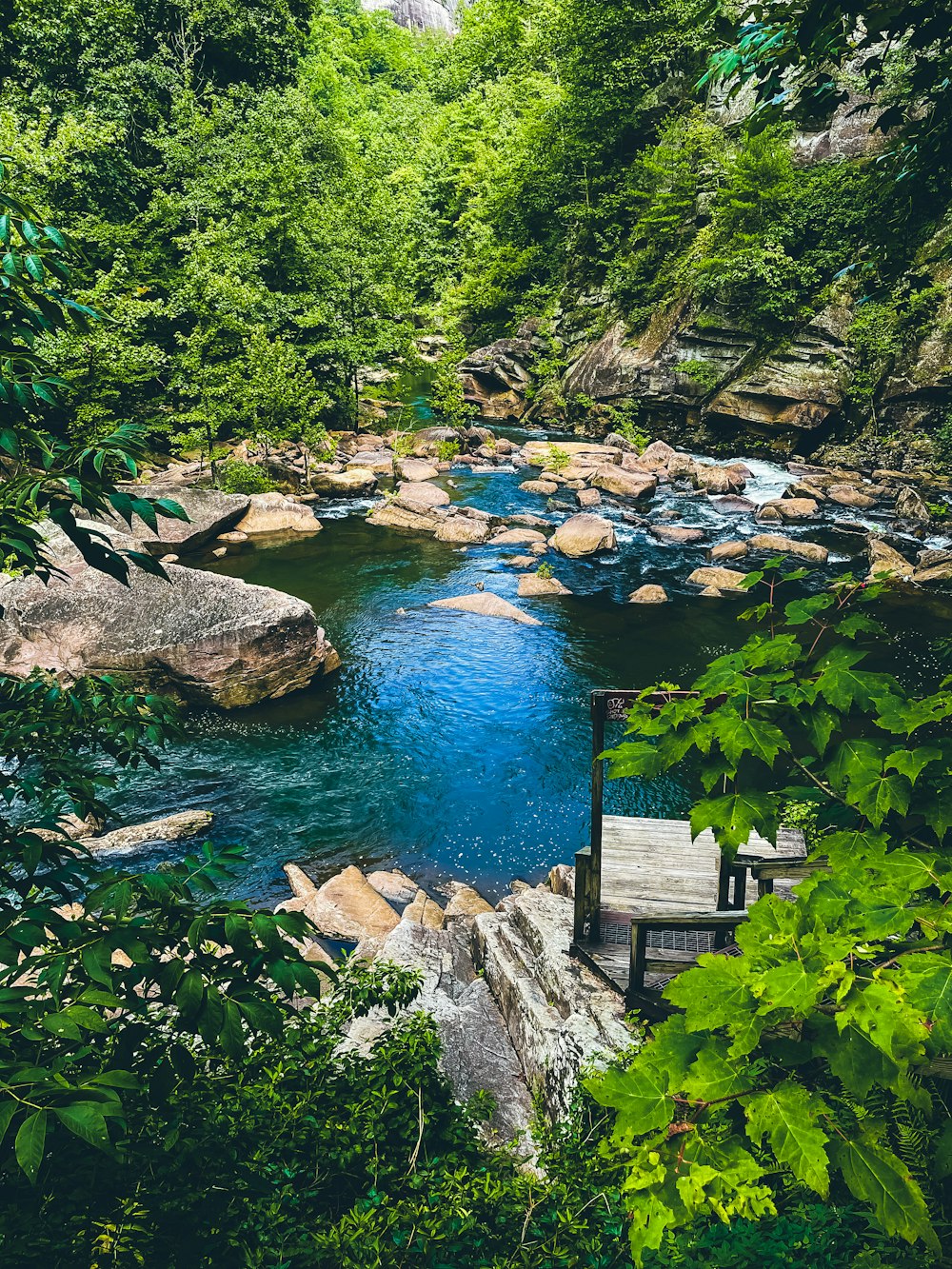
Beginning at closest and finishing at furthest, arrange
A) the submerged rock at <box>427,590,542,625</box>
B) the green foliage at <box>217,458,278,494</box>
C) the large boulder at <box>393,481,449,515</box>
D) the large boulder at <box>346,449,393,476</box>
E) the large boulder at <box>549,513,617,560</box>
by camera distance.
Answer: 1. the submerged rock at <box>427,590,542,625</box>
2. the large boulder at <box>549,513,617,560</box>
3. the large boulder at <box>393,481,449,515</box>
4. the green foliage at <box>217,458,278,494</box>
5. the large boulder at <box>346,449,393,476</box>

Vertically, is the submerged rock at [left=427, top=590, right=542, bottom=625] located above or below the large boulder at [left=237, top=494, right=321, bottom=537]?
below

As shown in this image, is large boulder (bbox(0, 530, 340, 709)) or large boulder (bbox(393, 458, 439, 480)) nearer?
large boulder (bbox(0, 530, 340, 709))

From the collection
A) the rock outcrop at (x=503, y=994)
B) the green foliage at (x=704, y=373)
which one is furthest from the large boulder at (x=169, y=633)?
the green foliage at (x=704, y=373)

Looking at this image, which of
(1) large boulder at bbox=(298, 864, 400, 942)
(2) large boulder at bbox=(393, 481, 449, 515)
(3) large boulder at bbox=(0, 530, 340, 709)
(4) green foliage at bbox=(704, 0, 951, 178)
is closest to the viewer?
(4) green foliage at bbox=(704, 0, 951, 178)

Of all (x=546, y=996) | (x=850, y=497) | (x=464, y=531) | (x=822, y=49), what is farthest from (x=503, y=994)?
(x=850, y=497)

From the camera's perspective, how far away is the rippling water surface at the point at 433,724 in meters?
8.26

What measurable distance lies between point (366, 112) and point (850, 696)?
65.4 meters

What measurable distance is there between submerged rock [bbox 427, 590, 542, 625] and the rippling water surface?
Result: 0.24m

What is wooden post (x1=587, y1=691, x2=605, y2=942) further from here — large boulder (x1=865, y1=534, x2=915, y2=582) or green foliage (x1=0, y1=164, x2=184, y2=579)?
large boulder (x1=865, y1=534, x2=915, y2=582)

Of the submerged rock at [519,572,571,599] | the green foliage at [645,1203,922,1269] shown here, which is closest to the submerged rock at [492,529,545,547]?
the submerged rock at [519,572,571,599]

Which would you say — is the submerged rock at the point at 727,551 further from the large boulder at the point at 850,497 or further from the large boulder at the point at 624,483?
the large boulder at the point at 850,497

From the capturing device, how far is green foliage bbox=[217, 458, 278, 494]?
60.8ft

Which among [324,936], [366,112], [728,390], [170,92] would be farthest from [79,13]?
[366,112]

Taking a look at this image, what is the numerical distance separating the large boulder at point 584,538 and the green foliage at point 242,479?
26.9 ft
